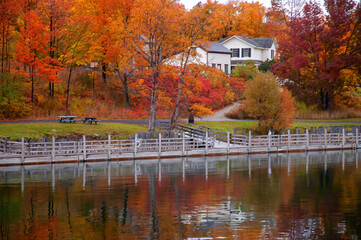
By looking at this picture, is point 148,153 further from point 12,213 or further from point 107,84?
point 107,84

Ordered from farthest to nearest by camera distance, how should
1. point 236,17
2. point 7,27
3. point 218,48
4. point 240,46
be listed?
point 236,17
point 240,46
point 218,48
point 7,27

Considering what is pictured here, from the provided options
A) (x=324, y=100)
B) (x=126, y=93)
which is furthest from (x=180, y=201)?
(x=324, y=100)

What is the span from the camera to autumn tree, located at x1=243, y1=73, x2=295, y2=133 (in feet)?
177

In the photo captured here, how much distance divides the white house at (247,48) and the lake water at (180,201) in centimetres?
5721

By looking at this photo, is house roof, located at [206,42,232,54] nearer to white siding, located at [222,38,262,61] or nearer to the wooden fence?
white siding, located at [222,38,262,61]

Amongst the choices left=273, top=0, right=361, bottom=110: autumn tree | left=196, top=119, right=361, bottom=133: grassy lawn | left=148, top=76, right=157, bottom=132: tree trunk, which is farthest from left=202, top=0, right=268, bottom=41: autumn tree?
left=148, top=76, right=157, bottom=132: tree trunk

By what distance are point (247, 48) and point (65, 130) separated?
55137 mm

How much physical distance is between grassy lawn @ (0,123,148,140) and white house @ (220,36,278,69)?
47979 mm

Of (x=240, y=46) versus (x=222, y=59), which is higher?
(x=240, y=46)

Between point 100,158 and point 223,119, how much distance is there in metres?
27.2

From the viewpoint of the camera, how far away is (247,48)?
94750mm

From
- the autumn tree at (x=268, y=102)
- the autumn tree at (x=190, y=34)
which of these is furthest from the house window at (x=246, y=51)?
the autumn tree at (x=190, y=34)

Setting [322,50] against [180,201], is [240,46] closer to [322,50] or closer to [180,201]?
[322,50]

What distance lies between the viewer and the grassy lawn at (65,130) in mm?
44312
